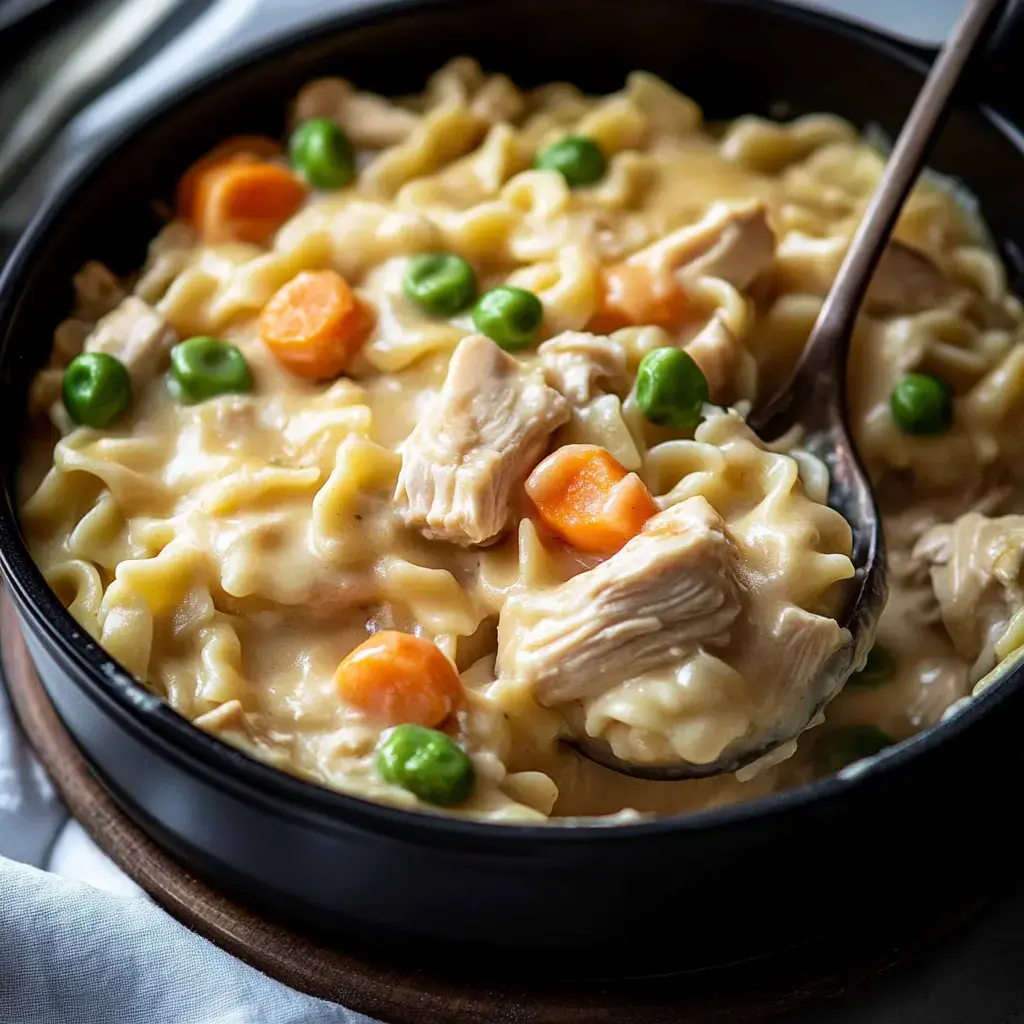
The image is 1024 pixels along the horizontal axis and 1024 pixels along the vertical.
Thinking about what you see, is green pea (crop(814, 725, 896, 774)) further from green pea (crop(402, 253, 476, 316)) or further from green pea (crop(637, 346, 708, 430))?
green pea (crop(402, 253, 476, 316))

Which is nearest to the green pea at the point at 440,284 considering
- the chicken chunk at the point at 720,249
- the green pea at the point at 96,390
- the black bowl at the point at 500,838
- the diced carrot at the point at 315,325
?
the diced carrot at the point at 315,325

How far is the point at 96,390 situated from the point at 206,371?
256 millimetres

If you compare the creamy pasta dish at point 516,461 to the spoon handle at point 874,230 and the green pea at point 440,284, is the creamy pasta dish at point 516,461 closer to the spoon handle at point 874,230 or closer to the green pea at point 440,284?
the green pea at point 440,284

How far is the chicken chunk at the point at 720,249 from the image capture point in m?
3.50

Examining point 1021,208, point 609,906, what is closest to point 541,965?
point 609,906

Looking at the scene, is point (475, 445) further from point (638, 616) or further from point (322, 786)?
point (322, 786)

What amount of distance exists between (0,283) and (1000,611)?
7.98 feet

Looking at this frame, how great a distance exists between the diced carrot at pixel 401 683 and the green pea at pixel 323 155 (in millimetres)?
1626

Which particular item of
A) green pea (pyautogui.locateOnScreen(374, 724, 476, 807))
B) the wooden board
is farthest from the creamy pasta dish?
the wooden board

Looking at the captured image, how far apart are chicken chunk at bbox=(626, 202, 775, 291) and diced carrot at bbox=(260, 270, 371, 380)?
29.2 inches

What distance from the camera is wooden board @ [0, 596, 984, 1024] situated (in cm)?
270

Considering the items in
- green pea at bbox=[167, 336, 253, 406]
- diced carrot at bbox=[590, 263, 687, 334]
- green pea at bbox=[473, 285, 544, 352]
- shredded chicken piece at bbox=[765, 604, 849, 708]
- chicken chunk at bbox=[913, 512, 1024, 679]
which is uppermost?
green pea at bbox=[167, 336, 253, 406]

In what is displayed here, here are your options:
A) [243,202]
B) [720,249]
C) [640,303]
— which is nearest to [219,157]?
[243,202]

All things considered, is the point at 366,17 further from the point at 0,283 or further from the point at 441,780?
the point at 441,780
